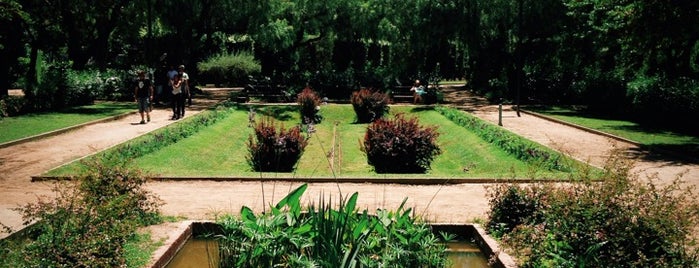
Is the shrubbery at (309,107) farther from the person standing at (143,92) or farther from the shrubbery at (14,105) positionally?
the shrubbery at (14,105)

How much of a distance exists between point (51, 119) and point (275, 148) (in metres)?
10.8

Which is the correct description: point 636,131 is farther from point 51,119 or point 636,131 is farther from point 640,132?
point 51,119

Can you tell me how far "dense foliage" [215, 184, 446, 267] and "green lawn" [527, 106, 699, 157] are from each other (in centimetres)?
1200

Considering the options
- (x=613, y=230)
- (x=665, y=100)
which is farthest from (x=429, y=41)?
(x=613, y=230)

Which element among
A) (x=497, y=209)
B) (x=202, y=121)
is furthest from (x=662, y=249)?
(x=202, y=121)

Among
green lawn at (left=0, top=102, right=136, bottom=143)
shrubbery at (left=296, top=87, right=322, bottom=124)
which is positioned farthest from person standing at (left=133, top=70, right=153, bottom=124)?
shrubbery at (left=296, top=87, right=322, bottom=124)

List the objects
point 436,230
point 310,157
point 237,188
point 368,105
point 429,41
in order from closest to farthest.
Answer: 1. point 436,230
2. point 237,188
3. point 310,157
4. point 368,105
5. point 429,41

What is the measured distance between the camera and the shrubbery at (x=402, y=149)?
1431cm

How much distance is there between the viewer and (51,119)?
842 inches

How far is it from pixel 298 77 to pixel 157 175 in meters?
21.6

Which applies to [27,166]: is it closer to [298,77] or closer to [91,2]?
[91,2]

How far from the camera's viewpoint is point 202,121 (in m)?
20.5

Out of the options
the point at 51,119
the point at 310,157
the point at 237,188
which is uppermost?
the point at 51,119

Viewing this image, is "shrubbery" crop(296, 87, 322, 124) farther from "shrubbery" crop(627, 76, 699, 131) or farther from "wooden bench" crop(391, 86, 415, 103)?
"shrubbery" crop(627, 76, 699, 131)
